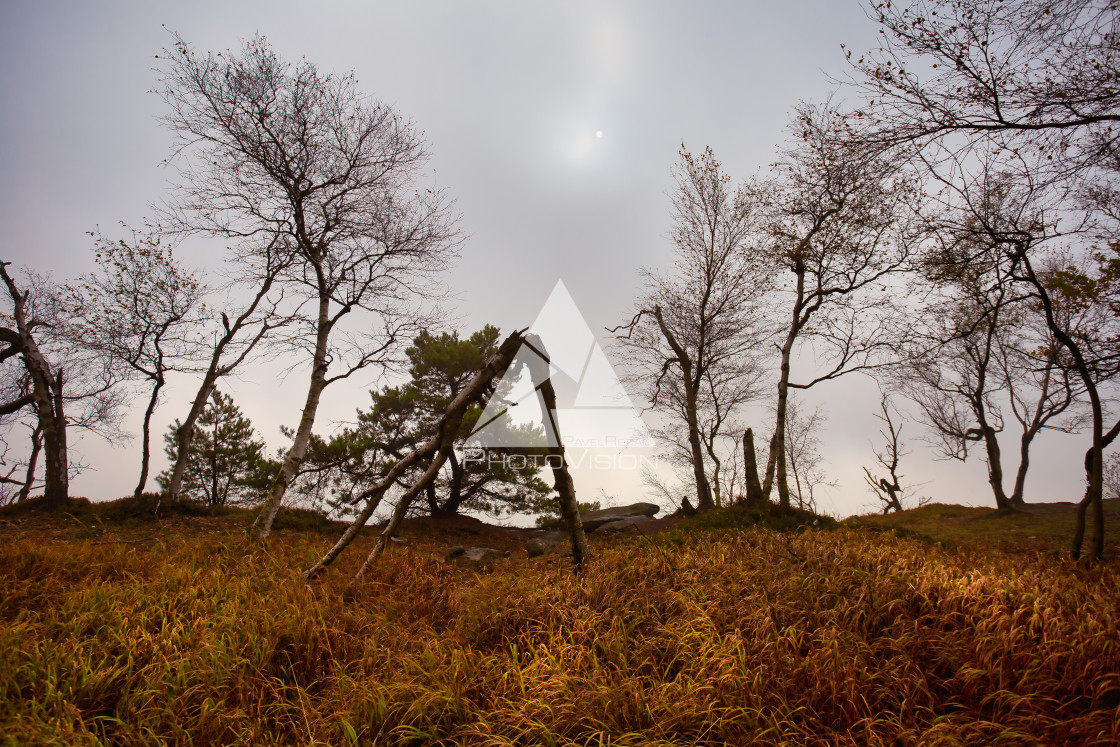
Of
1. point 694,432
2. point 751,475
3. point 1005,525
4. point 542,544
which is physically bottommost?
point 542,544

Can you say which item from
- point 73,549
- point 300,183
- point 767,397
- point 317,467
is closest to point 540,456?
point 317,467

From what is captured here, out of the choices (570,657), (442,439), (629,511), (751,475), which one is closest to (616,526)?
(751,475)

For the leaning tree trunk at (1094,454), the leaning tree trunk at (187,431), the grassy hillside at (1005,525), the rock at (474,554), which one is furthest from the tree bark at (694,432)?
the leaning tree trunk at (187,431)

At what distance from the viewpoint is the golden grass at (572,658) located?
8.72ft

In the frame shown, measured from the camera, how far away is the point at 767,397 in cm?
1831

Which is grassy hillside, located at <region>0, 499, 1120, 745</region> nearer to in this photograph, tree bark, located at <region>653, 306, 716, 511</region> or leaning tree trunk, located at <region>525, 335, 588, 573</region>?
leaning tree trunk, located at <region>525, 335, 588, 573</region>

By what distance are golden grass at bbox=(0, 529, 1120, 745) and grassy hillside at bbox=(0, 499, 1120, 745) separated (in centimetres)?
2

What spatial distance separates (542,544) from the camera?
11.9 metres

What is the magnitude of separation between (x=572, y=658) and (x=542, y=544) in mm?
8704

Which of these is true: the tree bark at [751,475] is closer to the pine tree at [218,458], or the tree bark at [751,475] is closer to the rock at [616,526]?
the rock at [616,526]

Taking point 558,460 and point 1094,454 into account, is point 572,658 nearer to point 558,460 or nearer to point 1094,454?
point 558,460

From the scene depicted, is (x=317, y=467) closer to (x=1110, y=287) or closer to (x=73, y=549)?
(x=73, y=549)

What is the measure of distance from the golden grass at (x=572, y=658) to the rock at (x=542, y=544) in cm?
631

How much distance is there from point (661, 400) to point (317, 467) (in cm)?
1264
